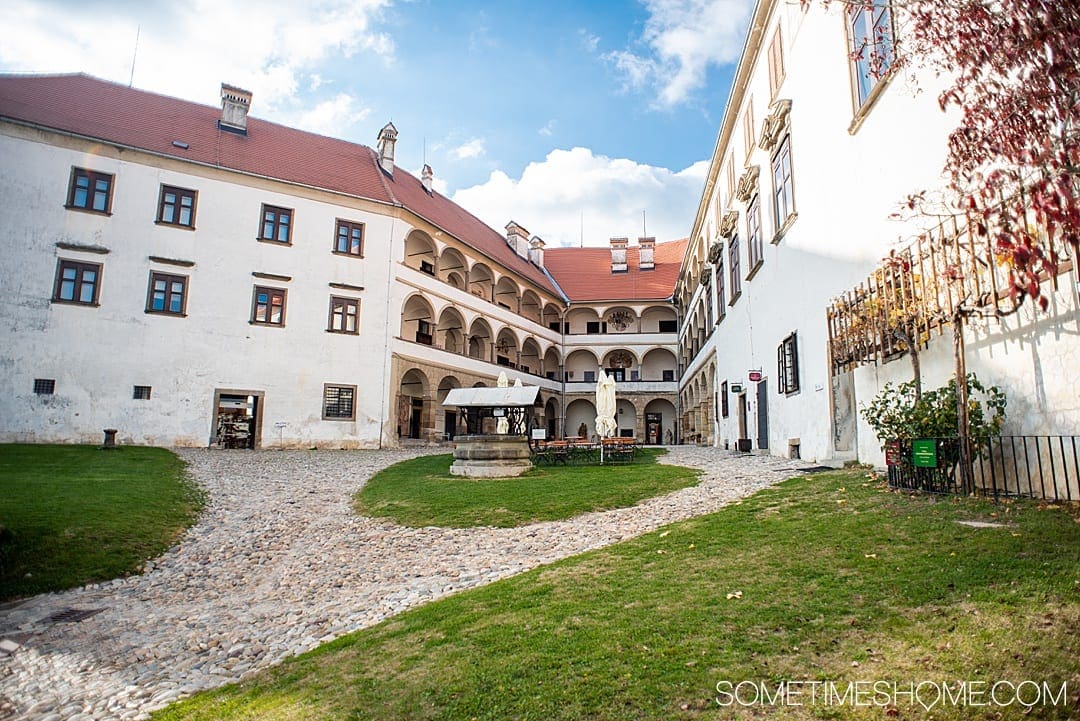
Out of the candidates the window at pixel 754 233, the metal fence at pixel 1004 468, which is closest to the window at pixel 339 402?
the window at pixel 754 233

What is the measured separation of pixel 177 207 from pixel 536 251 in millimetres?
28051

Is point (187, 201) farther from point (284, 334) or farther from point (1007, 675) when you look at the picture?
point (1007, 675)

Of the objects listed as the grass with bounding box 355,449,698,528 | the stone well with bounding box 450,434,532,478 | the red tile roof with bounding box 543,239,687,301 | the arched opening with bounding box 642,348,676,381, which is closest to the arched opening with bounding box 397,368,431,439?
the stone well with bounding box 450,434,532,478

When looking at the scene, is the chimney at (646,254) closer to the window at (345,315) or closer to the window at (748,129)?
the window at (345,315)

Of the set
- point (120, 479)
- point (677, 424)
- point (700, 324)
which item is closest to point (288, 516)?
point (120, 479)

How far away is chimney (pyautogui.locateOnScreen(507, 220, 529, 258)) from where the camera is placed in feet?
156

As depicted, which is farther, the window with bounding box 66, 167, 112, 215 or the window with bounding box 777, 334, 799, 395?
the window with bounding box 66, 167, 112, 215

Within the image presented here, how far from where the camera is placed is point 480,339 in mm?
39375

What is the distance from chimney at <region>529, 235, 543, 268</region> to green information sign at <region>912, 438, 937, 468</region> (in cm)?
4236

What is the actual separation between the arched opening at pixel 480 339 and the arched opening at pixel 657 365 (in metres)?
13.9

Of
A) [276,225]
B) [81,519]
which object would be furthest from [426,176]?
[81,519]

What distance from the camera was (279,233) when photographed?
27.4 metres

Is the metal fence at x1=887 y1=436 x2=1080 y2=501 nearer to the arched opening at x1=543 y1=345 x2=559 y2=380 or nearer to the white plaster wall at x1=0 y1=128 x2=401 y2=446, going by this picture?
the white plaster wall at x1=0 y1=128 x2=401 y2=446

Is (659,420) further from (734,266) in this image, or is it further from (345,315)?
(345,315)
